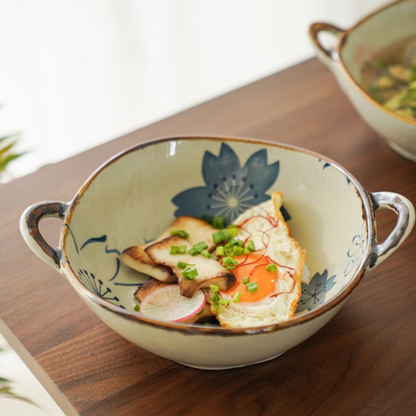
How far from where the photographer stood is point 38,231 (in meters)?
0.88

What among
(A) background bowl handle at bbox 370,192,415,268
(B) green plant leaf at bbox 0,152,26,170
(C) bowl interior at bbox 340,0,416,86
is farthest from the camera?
(B) green plant leaf at bbox 0,152,26,170

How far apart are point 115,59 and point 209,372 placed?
248 centimetres

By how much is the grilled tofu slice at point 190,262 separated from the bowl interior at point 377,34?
79 centimetres

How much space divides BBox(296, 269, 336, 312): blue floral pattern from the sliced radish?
0.19 m

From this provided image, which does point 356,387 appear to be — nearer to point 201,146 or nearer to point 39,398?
point 201,146

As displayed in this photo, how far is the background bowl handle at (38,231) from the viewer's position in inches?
33.5

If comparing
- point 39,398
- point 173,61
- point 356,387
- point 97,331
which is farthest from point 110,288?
point 173,61

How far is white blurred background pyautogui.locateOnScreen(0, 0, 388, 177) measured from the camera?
2713mm

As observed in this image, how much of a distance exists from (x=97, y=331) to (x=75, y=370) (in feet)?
0.30

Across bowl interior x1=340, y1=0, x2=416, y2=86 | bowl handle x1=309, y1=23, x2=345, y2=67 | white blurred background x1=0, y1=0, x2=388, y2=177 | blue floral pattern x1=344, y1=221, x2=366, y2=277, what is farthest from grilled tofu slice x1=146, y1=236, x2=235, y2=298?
white blurred background x1=0, y1=0, x2=388, y2=177

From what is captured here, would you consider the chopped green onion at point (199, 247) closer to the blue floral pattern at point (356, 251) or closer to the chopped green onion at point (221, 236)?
the chopped green onion at point (221, 236)

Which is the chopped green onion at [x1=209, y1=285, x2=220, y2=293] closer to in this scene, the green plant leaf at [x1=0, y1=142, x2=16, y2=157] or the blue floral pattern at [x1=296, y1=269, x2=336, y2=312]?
the blue floral pattern at [x1=296, y1=269, x2=336, y2=312]

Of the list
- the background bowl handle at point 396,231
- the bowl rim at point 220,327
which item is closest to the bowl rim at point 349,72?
the bowl rim at point 220,327

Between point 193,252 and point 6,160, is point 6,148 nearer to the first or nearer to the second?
point 6,160
